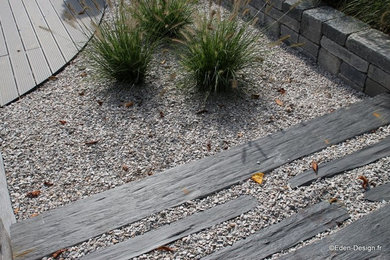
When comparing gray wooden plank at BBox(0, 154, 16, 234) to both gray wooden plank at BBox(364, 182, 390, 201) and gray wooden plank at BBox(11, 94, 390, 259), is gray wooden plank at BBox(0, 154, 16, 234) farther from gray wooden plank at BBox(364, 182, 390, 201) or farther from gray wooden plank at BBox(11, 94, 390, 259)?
gray wooden plank at BBox(364, 182, 390, 201)

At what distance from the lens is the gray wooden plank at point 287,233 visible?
1.85m

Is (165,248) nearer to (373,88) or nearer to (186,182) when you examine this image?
(186,182)

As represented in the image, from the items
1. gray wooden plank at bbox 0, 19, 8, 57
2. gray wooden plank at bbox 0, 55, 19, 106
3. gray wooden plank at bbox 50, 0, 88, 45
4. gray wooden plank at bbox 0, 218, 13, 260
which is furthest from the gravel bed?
gray wooden plank at bbox 0, 19, 8, 57

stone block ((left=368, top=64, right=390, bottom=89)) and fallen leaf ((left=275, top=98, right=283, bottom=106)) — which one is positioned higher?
stone block ((left=368, top=64, right=390, bottom=89))

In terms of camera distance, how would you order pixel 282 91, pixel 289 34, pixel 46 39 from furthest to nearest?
pixel 46 39
pixel 289 34
pixel 282 91

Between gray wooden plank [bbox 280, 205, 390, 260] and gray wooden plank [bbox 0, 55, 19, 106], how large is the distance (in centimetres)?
243

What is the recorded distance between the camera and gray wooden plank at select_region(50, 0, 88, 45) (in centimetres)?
380

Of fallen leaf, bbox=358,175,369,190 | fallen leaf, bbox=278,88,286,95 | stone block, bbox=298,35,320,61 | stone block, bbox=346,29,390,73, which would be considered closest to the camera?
fallen leaf, bbox=358,175,369,190

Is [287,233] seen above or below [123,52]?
below

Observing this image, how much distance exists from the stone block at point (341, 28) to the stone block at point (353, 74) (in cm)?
19

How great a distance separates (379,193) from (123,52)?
1968mm

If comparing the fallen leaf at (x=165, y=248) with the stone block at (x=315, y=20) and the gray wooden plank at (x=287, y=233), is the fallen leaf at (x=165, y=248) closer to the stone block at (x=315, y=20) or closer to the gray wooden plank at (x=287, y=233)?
the gray wooden plank at (x=287, y=233)

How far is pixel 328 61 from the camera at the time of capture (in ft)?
10.9

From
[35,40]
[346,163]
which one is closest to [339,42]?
[346,163]
